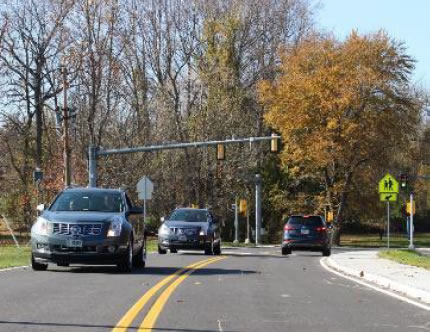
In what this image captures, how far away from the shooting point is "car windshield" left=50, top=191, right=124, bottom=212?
738 inches

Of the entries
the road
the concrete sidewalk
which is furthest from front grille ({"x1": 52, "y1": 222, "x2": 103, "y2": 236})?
the concrete sidewalk

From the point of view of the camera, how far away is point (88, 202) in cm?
1889

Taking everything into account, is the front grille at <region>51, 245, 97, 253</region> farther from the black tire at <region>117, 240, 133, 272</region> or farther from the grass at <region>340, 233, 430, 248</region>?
the grass at <region>340, 233, 430, 248</region>

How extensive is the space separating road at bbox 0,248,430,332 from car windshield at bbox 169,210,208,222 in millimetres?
11826

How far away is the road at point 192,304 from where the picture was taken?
34.2 feet

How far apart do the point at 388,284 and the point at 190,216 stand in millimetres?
14468

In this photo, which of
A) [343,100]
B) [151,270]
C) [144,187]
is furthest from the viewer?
[343,100]

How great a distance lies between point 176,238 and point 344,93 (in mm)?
28002

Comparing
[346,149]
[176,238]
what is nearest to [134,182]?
[346,149]

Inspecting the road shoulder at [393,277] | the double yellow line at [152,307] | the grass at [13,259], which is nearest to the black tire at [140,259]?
the double yellow line at [152,307]

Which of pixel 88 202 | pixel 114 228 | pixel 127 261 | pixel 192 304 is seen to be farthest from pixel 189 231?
pixel 192 304

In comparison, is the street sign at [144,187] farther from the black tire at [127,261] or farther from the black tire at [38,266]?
the black tire at [127,261]

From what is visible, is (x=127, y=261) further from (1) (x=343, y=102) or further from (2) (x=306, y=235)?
(1) (x=343, y=102)

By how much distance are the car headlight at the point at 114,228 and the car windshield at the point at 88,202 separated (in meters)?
1.00
